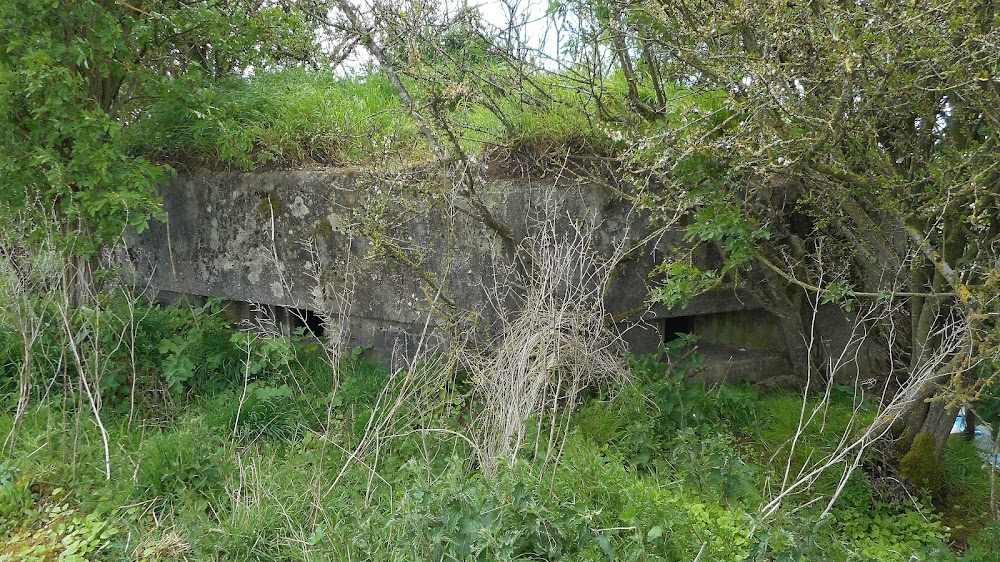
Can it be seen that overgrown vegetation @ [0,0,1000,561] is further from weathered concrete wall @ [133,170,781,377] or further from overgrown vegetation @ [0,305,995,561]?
weathered concrete wall @ [133,170,781,377]

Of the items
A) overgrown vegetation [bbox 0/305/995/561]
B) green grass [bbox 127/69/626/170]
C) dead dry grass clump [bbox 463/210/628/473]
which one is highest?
green grass [bbox 127/69/626/170]

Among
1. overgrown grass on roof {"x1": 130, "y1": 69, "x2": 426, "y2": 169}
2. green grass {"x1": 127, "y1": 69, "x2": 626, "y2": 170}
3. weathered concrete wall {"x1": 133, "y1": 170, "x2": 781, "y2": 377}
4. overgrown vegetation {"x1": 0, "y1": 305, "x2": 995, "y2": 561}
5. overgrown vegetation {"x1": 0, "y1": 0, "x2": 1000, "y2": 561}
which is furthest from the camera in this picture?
overgrown grass on roof {"x1": 130, "y1": 69, "x2": 426, "y2": 169}

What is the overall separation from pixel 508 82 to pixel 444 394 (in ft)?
6.64

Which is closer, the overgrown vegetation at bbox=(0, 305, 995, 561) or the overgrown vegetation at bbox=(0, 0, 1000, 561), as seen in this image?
the overgrown vegetation at bbox=(0, 305, 995, 561)

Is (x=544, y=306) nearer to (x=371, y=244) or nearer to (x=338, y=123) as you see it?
(x=371, y=244)

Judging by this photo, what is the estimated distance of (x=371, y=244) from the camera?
467 cm

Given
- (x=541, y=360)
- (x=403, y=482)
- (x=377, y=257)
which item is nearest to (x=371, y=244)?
(x=377, y=257)

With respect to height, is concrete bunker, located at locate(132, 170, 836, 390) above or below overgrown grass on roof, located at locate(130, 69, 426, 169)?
below

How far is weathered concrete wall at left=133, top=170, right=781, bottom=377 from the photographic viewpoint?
4.43m

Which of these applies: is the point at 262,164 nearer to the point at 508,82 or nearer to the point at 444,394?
the point at 508,82

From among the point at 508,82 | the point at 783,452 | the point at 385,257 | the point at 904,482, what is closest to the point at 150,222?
the point at 385,257

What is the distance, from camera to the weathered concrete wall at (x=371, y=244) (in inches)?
174

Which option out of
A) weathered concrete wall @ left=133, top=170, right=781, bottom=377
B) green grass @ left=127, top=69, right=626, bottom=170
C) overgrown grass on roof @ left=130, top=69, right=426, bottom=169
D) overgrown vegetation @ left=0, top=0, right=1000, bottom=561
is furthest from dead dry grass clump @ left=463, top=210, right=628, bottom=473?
overgrown grass on roof @ left=130, top=69, right=426, bottom=169

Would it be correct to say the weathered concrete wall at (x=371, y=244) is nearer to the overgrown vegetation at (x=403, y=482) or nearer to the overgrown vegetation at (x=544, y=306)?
the overgrown vegetation at (x=544, y=306)
